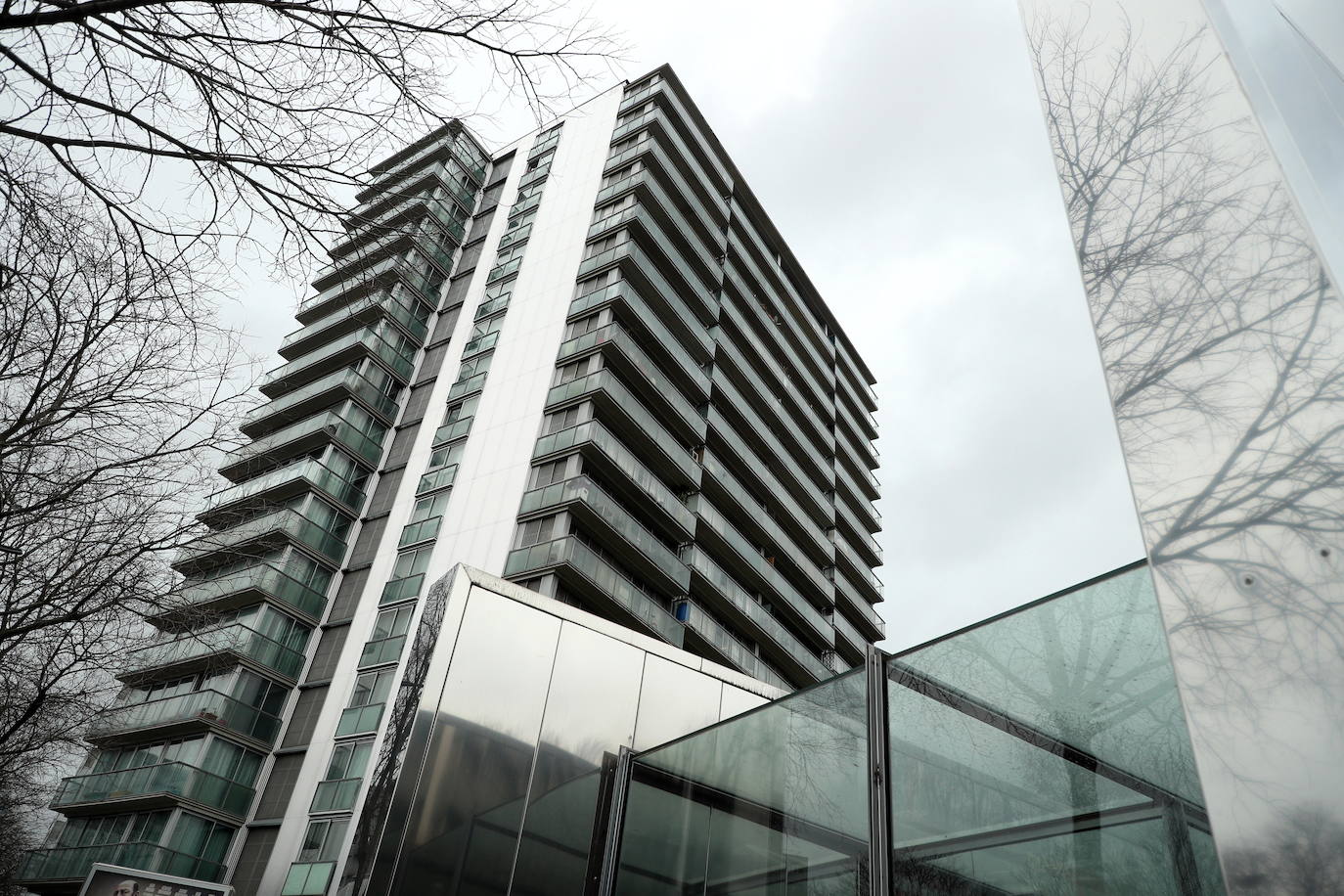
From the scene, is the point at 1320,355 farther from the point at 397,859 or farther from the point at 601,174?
the point at 601,174

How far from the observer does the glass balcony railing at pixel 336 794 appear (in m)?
24.5

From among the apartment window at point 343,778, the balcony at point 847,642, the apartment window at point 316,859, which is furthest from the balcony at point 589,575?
the balcony at point 847,642

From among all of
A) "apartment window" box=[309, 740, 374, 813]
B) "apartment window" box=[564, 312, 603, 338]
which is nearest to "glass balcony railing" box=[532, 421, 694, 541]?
"apartment window" box=[564, 312, 603, 338]

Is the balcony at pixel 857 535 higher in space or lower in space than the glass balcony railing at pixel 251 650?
higher

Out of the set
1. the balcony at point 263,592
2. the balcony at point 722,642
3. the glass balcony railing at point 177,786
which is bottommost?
the glass balcony railing at point 177,786

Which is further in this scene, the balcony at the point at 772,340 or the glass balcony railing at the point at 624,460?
the balcony at the point at 772,340

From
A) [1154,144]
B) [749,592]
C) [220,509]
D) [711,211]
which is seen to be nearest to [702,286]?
[711,211]

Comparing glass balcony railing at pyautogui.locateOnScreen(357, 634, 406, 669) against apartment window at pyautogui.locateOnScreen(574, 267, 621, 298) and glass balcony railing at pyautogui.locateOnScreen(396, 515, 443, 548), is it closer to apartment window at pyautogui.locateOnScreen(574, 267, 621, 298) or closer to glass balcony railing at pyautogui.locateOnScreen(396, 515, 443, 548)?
glass balcony railing at pyautogui.locateOnScreen(396, 515, 443, 548)

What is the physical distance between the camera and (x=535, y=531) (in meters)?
28.6

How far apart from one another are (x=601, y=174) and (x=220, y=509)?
33.7 metres

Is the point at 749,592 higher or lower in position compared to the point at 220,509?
higher

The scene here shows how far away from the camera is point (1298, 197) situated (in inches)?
83.6

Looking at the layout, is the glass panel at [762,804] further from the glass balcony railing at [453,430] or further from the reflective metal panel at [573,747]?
the glass balcony railing at [453,430]

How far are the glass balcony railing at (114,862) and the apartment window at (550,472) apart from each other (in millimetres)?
14813
